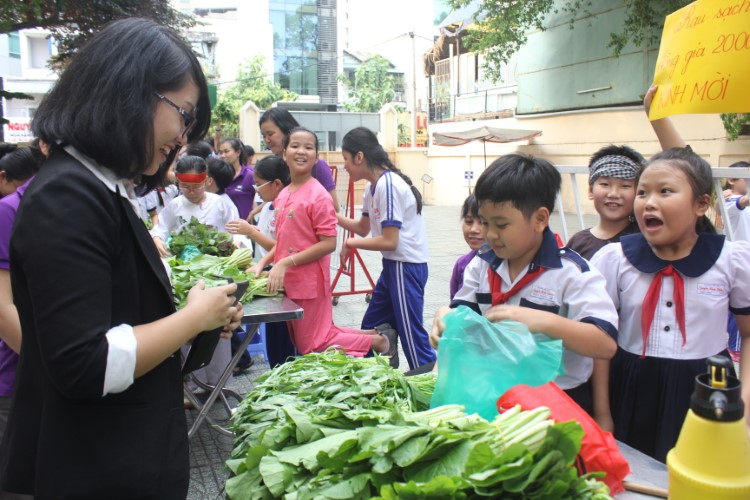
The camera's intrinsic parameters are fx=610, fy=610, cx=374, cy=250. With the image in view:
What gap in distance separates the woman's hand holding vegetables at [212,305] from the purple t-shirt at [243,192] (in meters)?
5.12

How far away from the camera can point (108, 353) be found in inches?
48.6

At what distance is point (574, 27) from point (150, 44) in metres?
16.5

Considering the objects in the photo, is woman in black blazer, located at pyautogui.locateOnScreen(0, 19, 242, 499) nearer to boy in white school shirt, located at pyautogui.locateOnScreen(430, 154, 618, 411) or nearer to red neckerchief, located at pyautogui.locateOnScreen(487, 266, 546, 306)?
boy in white school shirt, located at pyautogui.locateOnScreen(430, 154, 618, 411)

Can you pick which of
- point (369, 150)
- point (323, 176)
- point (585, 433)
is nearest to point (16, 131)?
point (323, 176)

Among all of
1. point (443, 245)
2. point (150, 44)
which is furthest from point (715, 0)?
point (443, 245)

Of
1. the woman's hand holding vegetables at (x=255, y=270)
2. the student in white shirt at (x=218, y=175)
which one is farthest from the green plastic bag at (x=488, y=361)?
the student in white shirt at (x=218, y=175)

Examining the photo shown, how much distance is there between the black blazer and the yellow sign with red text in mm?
2097

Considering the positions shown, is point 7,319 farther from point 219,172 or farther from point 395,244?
point 219,172

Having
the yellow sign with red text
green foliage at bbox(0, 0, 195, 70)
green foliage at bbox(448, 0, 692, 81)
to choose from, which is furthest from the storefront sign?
the yellow sign with red text

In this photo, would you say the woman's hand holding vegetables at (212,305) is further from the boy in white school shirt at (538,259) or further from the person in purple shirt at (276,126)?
the person in purple shirt at (276,126)

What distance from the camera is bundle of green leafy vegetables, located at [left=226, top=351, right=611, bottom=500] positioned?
1.11 m

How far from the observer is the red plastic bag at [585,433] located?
1.29m

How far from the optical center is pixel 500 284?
6.63ft

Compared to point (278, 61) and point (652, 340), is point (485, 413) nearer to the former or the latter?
point (652, 340)
